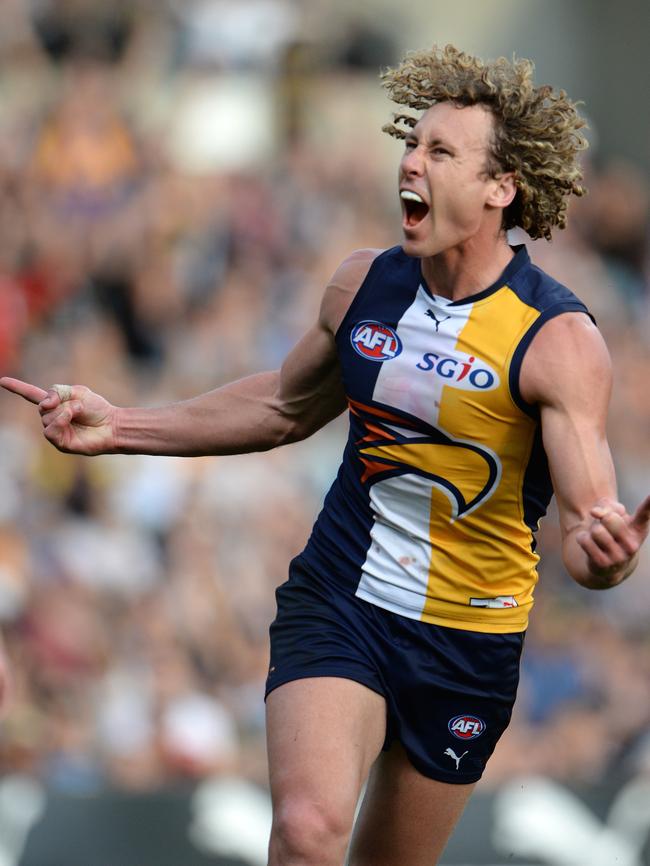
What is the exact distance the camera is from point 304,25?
1109cm

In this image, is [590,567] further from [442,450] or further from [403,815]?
[403,815]

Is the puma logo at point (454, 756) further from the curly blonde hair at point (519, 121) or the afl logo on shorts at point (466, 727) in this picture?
the curly blonde hair at point (519, 121)

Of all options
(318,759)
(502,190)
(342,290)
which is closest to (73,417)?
(342,290)

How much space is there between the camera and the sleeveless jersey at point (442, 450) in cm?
421

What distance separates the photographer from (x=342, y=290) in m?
4.57

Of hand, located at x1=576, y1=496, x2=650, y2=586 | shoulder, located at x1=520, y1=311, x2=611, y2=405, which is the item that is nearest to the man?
shoulder, located at x1=520, y1=311, x2=611, y2=405

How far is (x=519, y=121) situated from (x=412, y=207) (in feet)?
1.32

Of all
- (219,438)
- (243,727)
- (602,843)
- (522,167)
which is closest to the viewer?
(522,167)

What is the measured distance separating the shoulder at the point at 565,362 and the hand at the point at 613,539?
0.38 metres

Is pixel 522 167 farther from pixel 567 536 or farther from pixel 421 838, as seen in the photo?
pixel 421 838

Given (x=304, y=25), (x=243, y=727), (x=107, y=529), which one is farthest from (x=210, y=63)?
(x=243, y=727)

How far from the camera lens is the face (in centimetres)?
423

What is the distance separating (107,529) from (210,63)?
383 cm

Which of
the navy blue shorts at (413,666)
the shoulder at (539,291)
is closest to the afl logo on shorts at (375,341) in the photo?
the shoulder at (539,291)
